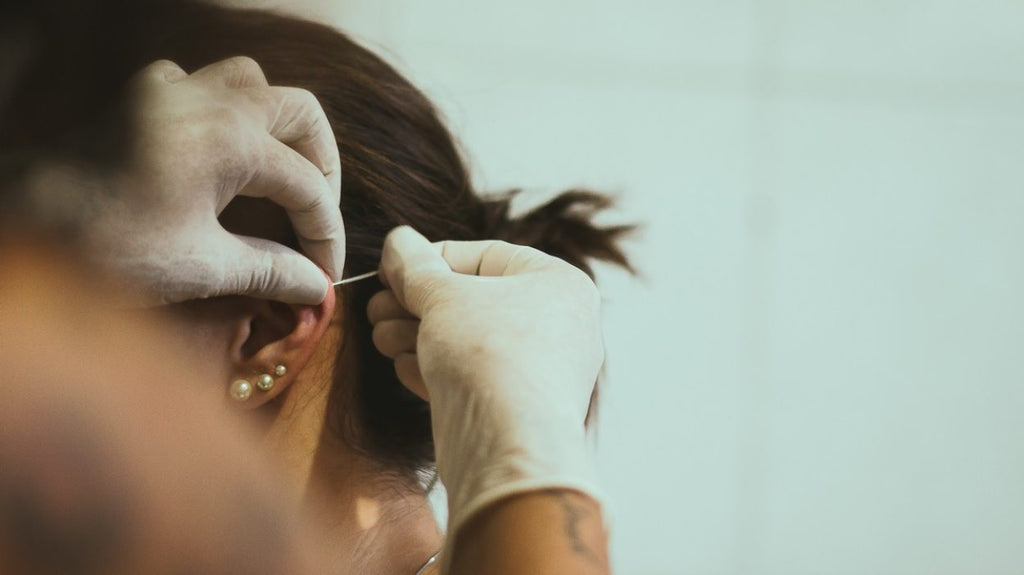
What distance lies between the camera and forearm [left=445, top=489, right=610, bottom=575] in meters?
0.59

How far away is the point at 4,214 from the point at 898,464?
1.46 metres

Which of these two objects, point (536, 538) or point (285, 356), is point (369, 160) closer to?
point (285, 356)

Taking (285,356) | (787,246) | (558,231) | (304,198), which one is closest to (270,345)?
(285,356)

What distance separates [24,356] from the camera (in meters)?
0.59

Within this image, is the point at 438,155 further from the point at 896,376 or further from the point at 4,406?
the point at 896,376

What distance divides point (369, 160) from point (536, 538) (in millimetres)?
418

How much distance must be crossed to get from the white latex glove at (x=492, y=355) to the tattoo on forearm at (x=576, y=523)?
0.4 inches

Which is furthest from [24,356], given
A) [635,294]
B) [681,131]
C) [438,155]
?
[681,131]

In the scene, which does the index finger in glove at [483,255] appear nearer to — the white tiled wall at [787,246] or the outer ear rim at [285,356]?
the outer ear rim at [285,356]

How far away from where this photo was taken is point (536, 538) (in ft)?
1.96

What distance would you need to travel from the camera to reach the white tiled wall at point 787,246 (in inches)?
57.0

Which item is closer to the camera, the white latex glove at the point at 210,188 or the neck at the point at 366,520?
the white latex glove at the point at 210,188

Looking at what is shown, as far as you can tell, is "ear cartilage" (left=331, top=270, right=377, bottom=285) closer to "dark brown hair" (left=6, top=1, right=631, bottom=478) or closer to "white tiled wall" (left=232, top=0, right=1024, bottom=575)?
"dark brown hair" (left=6, top=1, right=631, bottom=478)

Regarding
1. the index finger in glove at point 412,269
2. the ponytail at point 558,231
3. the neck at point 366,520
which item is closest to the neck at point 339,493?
the neck at point 366,520
